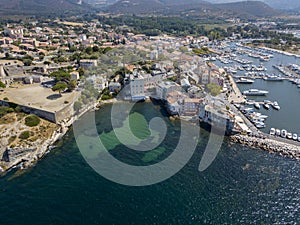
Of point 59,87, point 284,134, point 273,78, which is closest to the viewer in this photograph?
point 284,134

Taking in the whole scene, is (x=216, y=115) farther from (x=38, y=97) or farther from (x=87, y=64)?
(x=87, y=64)

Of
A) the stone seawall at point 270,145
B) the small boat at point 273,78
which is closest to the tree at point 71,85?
the stone seawall at point 270,145

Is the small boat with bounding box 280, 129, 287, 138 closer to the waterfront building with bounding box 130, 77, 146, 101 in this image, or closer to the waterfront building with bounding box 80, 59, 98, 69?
the waterfront building with bounding box 130, 77, 146, 101

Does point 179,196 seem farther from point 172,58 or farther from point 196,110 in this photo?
point 172,58

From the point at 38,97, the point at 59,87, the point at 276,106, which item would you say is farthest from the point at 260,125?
the point at 38,97

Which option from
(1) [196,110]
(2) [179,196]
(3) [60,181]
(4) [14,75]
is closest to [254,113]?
(1) [196,110]

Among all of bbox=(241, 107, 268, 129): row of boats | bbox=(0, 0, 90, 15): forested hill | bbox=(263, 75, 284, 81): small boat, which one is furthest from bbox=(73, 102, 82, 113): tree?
bbox=(0, 0, 90, 15): forested hill
